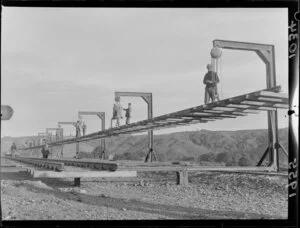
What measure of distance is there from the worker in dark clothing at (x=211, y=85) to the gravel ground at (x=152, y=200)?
1.91m

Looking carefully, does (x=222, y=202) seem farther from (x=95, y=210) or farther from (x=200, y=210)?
(x=95, y=210)

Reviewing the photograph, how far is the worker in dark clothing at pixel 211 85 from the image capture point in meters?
7.68

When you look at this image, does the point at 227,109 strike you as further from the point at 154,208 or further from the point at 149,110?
the point at 149,110

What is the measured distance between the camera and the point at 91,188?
30.6 feet

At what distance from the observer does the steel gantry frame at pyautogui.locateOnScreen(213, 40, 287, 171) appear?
7563mm

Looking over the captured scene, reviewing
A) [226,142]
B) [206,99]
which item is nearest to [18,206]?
[206,99]

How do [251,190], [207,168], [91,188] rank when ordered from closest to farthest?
[251,190] < [91,188] < [207,168]

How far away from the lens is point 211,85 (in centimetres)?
776

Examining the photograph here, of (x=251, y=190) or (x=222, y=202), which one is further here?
(x=251, y=190)

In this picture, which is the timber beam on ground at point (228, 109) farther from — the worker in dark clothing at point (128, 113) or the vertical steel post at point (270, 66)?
the worker in dark clothing at point (128, 113)

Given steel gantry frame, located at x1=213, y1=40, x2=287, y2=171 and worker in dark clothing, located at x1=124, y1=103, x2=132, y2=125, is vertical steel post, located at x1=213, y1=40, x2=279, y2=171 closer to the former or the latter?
steel gantry frame, located at x1=213, y1=40, x2=287, y2=171

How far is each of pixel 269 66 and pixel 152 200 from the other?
361 cm

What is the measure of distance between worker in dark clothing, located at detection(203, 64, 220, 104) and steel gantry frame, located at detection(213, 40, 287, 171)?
0.56 metres
